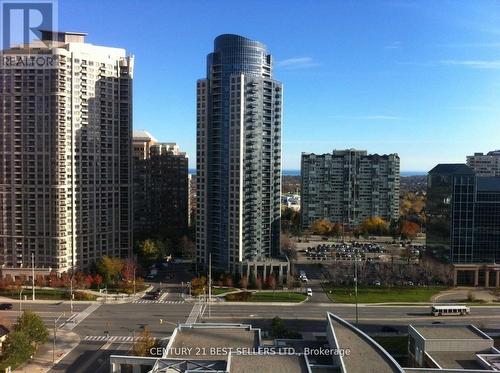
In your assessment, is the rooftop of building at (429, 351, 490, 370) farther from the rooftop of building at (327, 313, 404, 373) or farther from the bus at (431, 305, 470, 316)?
the bus at (431, 305, 470, 316)

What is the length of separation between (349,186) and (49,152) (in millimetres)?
75913

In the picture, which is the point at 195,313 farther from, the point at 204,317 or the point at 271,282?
the point at 271,282

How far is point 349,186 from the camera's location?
119m

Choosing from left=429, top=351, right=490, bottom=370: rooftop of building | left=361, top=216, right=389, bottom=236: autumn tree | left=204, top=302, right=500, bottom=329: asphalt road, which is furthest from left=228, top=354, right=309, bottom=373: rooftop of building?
left=361, top=216, right=389, bottom=236: autumn tree

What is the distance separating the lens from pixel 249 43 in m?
69.1

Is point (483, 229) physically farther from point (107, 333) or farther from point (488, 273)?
point (107, 333)

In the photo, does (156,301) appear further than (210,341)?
Yes

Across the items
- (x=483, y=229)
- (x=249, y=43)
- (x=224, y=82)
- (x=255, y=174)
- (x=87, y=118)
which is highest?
(x=249, y=43)

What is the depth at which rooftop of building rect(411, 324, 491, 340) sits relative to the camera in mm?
35825

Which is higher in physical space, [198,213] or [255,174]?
[255,174]

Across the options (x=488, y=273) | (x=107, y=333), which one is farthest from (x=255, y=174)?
(x=488, y=273)

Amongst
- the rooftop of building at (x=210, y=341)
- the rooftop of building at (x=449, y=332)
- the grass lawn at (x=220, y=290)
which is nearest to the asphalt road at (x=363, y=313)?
the grass lawn at (x=220, y=290)

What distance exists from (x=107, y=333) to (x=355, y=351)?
27252 mm

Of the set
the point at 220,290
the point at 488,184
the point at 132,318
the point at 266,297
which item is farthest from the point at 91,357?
the point at 488,184
